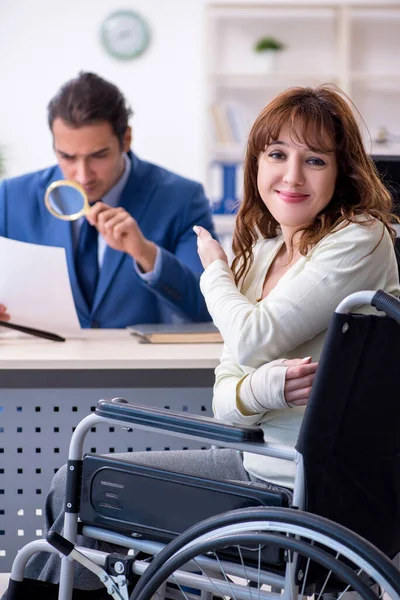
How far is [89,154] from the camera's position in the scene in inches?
105

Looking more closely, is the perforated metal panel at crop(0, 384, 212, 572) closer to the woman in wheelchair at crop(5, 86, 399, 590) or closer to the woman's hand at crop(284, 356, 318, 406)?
the woman in wheelchair at crop(5, 86, 399, 590)

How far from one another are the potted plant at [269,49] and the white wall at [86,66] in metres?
0.35

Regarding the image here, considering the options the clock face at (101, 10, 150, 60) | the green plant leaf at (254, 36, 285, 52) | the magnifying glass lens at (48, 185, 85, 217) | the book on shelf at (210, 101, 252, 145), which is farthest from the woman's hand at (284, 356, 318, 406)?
the clock face at (101, 10, 150, 60)

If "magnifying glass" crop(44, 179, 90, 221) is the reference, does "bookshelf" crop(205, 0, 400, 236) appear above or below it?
above

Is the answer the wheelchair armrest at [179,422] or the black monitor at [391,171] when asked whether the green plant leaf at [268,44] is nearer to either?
the black monitor at [391,171]

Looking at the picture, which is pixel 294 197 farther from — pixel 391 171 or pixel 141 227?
pixel 141 227

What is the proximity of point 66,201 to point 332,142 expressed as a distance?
4.02 feet

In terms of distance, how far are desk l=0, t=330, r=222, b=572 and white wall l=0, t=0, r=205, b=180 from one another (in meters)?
3.19

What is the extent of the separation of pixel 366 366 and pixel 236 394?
0.95ft

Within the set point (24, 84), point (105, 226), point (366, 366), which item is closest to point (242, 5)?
point (24, 84)

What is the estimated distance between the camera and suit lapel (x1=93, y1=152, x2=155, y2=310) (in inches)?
107

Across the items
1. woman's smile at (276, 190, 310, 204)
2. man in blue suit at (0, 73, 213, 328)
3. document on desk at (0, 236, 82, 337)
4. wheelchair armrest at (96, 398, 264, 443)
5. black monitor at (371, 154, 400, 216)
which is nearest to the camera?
wheelchair armrest at (96, 398, 264, 443)

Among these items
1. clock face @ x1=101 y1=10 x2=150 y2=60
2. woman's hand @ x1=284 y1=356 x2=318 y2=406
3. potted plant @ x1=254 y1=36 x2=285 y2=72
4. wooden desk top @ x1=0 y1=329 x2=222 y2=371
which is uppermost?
clock face @ x1=101 y1=10 x2=150 y2=60

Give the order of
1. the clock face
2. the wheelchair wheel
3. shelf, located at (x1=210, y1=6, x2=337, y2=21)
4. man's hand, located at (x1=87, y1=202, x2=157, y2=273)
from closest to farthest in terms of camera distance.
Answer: the wheelchair wheel → man's hand, located at (x1=87, y1=202, x2=157, y2=273) → shelf, located at (x1=210, y1=6, x2=337, y2=21) → the clock face
